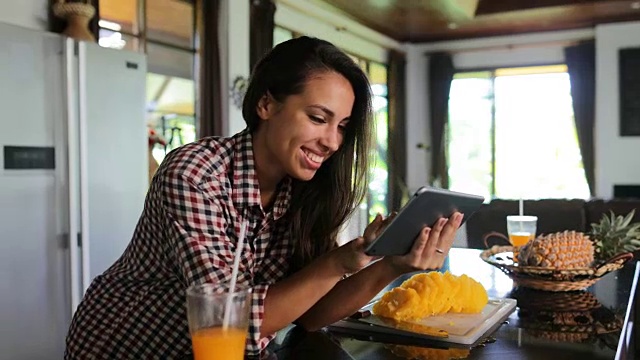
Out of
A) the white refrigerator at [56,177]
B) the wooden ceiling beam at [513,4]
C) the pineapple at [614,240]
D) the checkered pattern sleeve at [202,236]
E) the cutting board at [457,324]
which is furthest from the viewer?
the wooden ceiling beam at [513,4]

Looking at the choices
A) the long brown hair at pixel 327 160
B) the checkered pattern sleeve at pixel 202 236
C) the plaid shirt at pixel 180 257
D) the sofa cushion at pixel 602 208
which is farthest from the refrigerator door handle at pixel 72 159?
the sofa cushion at pixel 602 208

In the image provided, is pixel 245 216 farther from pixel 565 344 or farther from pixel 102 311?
pixel 565 344

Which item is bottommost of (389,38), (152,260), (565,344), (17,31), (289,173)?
(565,344)

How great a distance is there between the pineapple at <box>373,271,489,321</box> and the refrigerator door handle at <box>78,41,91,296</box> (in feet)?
6.23

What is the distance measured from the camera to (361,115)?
4.45 feet

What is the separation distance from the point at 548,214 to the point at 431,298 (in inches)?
90.0

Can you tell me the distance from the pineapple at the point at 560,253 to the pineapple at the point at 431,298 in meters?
0.41

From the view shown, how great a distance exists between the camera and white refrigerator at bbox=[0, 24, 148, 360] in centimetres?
254

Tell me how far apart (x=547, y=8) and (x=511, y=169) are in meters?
2.16

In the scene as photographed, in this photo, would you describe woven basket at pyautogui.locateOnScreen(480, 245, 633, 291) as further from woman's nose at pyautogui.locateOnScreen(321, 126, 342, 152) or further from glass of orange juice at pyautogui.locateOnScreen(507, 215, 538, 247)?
woman's nose at pyautogui.locateOnScreen(321, 126, 342, 152)

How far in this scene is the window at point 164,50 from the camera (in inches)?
154

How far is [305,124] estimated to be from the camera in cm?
117

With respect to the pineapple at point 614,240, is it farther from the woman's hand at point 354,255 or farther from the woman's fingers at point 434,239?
the woman's hand at point 354,255

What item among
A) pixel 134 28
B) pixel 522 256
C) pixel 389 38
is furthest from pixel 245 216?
pixel 389 38
